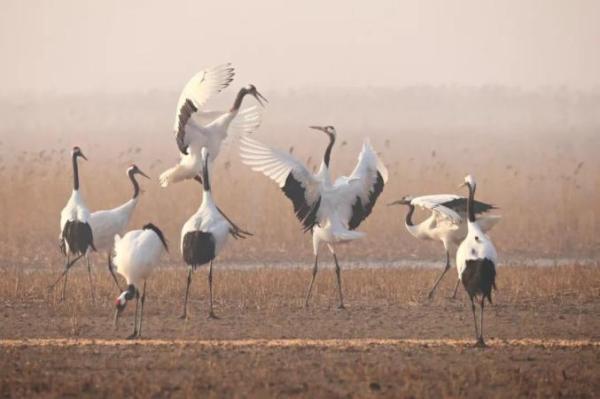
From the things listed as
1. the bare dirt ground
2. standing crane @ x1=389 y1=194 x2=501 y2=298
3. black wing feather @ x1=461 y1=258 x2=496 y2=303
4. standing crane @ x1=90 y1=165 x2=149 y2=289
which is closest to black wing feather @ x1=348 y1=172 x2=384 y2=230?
standing crane @ x1=389 y1=194 x2=501 y2=298

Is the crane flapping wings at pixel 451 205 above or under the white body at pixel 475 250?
above

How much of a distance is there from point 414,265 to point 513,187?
776cm

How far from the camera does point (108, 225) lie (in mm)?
14859

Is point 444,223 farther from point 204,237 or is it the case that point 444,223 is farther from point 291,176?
point 204,237

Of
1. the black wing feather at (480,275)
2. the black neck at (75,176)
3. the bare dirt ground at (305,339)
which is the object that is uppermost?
the black neck at (75,176)

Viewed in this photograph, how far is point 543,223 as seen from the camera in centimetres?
2084

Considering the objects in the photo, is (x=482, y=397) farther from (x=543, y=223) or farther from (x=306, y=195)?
(x=543, y=223)

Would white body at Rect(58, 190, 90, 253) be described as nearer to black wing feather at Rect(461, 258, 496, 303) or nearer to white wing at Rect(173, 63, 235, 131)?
white wing at Rect(173, 63, 235, 131)

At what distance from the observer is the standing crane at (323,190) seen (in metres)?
14.5

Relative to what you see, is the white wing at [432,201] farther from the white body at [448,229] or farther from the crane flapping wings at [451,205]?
the white body at [448,229]

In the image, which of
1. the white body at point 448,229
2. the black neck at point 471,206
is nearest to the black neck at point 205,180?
the white body at point 448,229

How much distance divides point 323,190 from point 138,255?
9.27ft

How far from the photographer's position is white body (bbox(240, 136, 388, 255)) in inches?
569

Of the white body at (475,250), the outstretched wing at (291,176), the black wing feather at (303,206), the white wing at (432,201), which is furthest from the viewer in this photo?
the white wing at (432,201)
